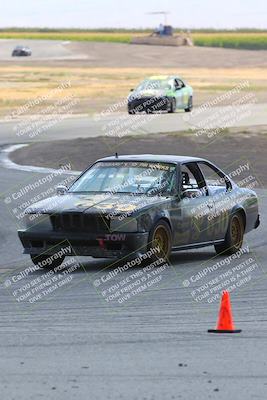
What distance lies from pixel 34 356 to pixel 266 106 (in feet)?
135

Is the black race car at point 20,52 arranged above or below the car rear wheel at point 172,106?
below

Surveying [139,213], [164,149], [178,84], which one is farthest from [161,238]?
[178,84]

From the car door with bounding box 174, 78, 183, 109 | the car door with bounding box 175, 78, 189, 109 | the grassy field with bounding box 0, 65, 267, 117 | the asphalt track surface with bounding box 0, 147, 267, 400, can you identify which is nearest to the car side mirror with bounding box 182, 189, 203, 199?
the asphalt track surface with bounding box 0, 147, 267, 400

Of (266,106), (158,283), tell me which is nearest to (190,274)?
(158,283)

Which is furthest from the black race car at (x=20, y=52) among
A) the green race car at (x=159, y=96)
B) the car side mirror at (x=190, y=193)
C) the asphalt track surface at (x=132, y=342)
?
the asphalt track surface at (x=132, y=342)

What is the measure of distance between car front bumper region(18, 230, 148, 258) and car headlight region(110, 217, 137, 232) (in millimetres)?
49

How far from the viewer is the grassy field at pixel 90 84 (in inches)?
2085

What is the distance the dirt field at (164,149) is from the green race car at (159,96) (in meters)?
9.53

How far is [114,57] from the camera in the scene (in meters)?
116

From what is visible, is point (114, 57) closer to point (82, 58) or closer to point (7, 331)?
point (82, 58)

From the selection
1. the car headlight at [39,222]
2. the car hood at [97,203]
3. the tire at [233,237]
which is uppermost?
the car hood at [97,203]

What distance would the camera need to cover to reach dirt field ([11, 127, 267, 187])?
28.1 m

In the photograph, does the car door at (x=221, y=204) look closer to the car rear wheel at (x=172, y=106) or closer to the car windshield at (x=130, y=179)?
the car windshield at (x=130, y=179)

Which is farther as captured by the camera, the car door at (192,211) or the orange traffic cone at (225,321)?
the car door at (192,211)
